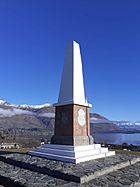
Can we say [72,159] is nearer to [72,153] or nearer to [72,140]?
[72,153]

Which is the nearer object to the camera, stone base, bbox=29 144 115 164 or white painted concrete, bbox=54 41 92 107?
stone base, bbox=29 144 115 164

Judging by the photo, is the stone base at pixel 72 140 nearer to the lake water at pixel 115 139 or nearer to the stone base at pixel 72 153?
the stone base at pixel 72 153

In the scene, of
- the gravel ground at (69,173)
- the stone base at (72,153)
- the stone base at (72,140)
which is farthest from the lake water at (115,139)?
the gravel ground at (69,173)

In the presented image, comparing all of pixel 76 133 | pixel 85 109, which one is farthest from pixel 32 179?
pixel 85 109

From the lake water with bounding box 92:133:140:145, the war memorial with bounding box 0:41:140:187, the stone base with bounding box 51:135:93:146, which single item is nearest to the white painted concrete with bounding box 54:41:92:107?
the war memorial with bounding box 0:41:140:187

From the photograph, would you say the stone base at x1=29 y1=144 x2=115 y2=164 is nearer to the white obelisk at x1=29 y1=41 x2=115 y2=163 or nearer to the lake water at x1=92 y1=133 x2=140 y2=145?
the white obelisk at x1=29 y1=41 x2=115 y2=163

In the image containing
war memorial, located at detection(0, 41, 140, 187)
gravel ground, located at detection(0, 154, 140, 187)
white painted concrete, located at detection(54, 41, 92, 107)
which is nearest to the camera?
gravel ground, located at detection(0, 154, 140, 187)

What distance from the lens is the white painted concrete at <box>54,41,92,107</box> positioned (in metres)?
10.4

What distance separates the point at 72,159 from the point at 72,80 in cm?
361

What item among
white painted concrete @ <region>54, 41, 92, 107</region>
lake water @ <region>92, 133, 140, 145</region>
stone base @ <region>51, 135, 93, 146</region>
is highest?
white painted concrete @ <region>54, 41, 92, 107</region>

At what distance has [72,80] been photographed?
10.5 meters

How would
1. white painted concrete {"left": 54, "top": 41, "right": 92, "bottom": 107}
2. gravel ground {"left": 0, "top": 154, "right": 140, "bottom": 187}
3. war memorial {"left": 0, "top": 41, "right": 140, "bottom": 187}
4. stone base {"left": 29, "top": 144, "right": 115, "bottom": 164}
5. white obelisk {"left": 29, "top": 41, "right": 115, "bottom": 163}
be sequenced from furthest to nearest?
white painted concrete {"left": 54, "top": 41, "right": 92, "bottom": 107}
white obelisk {"left": 29, "top": 41, "right": 115, "bottom": 163}
stone base {"left": 29, "top": 144, "right": 115, "bottom": 164}
war memorial {"left": 0, "top": 41, "right": 140, "bottom": 187}
gravel ground {"left": 0, "top": 154, "right": 140, "bottom": 187}

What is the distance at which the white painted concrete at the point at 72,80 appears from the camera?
10422 mm

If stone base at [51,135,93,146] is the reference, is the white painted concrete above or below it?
above
